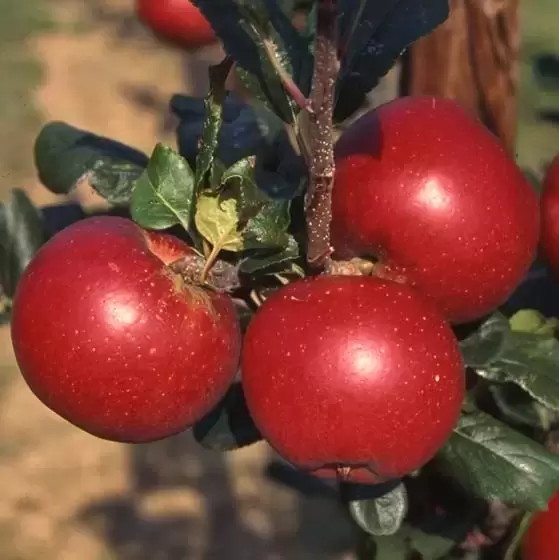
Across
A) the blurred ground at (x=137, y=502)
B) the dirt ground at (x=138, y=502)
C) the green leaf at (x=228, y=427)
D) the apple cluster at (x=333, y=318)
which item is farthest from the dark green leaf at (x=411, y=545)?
the dirt ground at (x=138, y=502)

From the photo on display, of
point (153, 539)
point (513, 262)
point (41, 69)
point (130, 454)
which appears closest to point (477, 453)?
point (513, 262)

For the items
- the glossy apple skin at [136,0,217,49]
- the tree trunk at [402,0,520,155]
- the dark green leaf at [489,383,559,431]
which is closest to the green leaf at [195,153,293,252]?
the dark green leaf at [489,383,559,431]

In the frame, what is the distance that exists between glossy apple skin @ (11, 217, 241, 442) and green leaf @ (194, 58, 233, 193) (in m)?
0.05

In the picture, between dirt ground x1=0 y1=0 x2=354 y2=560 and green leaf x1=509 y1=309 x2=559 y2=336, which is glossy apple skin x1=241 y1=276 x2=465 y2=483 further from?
dirt ground x1=0 y1=0 x2=354 y2=560

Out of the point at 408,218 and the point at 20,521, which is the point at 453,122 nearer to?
the point at 408,218

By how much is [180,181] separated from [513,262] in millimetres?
187

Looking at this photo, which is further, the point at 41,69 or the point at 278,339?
the point at 41,69

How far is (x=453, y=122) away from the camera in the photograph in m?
0.56

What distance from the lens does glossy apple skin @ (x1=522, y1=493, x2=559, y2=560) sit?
2.31ft

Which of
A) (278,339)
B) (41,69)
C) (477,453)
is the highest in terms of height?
(278,339)

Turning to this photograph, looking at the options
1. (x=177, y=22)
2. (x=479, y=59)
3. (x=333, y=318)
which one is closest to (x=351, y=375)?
(x=333, y=318)

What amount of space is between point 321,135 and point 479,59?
1.68ft

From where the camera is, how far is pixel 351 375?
0.48m

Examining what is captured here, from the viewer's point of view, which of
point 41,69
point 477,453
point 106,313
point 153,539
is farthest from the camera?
point 41,69
